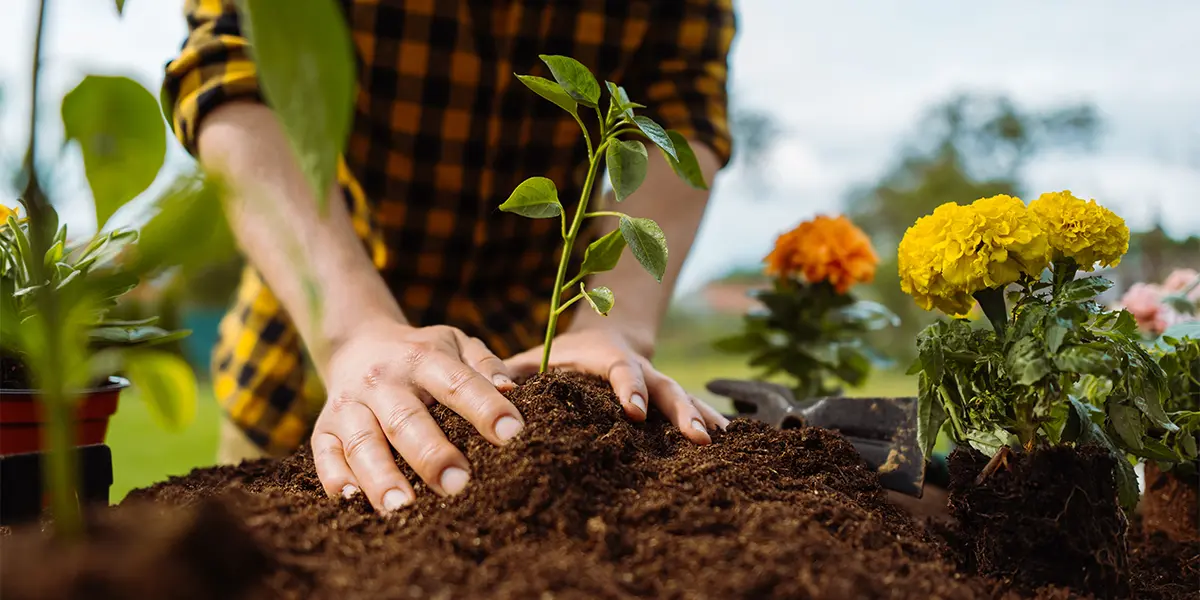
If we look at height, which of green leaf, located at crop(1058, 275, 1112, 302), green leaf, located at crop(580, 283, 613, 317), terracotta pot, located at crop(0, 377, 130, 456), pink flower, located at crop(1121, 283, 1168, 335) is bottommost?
terracotta pot, located at crop(0, 377, 130, 456)

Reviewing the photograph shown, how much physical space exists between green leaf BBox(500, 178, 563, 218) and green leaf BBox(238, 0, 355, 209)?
0.40m

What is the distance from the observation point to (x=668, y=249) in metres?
1.31

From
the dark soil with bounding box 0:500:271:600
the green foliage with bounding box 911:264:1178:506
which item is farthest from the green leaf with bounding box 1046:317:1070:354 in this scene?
the dark soil with bounding box 0:500:271:600

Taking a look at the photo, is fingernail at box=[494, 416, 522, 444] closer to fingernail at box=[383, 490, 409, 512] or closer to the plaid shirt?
fingernail at box=[383, 490, 409, 512]

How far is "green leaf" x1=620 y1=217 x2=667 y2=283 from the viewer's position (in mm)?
706

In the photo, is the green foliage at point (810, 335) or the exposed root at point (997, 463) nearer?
the exposed root at point (997, 463)

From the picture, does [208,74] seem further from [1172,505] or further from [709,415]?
[1172,505]

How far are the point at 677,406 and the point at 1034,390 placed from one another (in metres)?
0.37

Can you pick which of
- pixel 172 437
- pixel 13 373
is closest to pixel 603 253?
pixel 13 373

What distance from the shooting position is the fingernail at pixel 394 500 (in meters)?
0.67

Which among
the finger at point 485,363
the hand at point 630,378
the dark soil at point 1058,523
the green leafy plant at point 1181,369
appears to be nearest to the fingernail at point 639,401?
the hand at point 630,378

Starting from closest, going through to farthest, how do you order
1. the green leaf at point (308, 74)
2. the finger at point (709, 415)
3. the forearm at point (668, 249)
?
1. the green leaf at point (308, 74)
2. the finger at point (709, 415)
3. the forearm at point (668, 249)

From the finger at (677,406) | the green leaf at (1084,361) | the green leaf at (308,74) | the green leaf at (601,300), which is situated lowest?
the finger at (677,406)

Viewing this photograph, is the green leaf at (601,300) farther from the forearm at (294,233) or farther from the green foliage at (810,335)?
the green foliage at (810,335)
